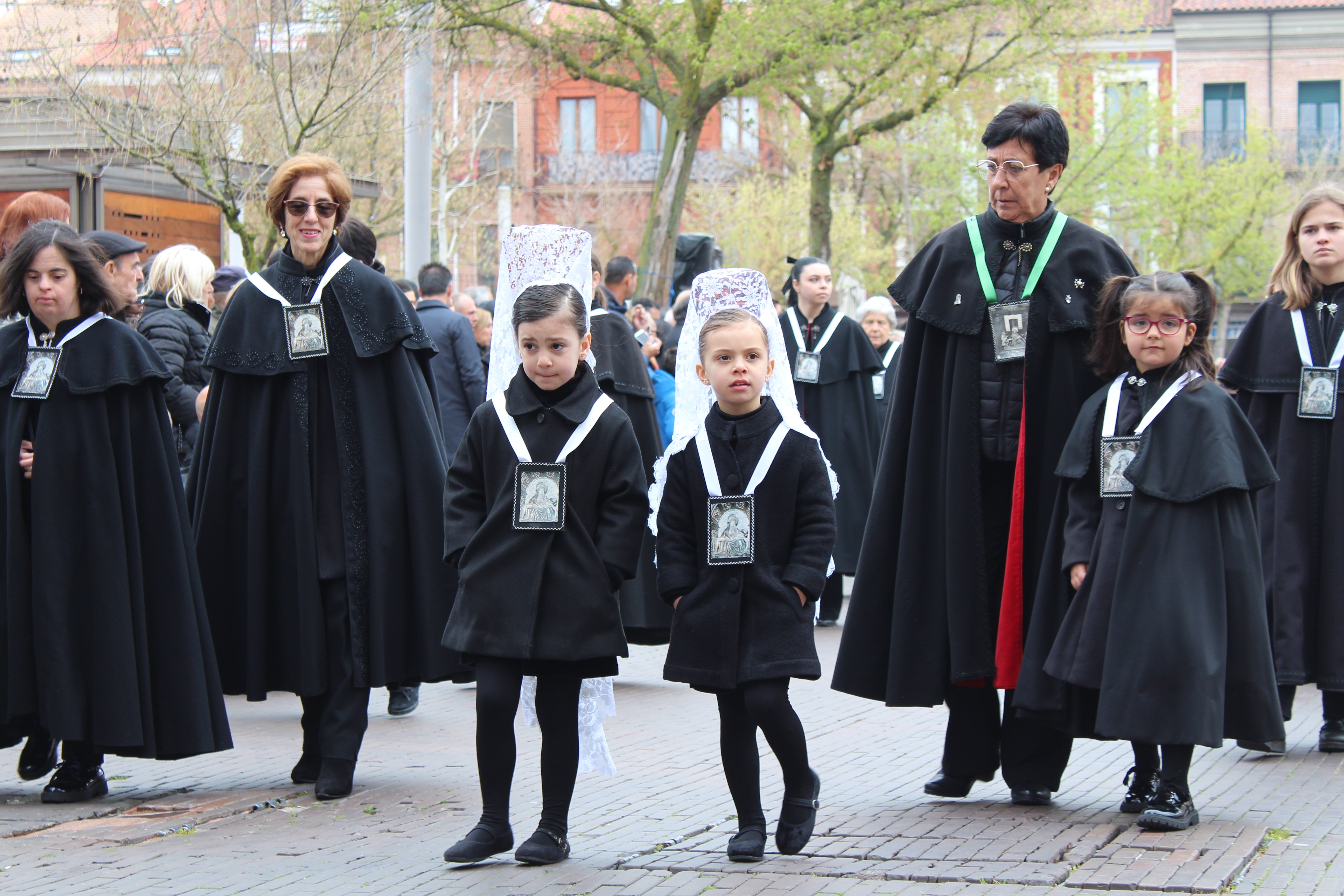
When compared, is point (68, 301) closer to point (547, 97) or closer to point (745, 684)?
point (745, 684)

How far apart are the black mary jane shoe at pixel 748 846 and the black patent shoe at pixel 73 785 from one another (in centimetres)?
248

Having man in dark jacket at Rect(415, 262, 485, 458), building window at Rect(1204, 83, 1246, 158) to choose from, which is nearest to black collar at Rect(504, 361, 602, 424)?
man in dark jacket at Rect(415, 262, 485, 458)

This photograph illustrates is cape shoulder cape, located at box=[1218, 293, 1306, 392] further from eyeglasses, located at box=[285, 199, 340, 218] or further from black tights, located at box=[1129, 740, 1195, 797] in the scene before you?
eyeglasses, located at box=[285, 199, 340, 218]

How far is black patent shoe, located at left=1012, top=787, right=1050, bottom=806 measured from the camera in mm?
5523

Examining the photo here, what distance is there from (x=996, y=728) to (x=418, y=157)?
9.19 metres

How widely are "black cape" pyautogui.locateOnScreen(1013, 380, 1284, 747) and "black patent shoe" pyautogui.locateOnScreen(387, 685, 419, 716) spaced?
3.45 meters

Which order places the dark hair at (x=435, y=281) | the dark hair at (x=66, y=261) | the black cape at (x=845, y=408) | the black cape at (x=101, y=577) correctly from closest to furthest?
the black cape at (x=101, y=577) → the dark hair at (x=66, y=261) → the dark hair at (x=435, y=281) → the black cape at (x=845, y=408)

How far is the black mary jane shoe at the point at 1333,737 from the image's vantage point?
22.0 ft

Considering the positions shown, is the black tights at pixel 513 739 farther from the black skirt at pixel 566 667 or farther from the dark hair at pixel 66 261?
the dark hair at pixel 66 261

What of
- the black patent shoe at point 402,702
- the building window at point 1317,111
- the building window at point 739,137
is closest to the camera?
the black patent shoe at point 402,702

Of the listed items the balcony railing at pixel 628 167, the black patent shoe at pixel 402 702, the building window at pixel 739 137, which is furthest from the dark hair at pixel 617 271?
the balcony railing at pixel 628 167

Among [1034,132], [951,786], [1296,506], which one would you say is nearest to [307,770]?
[951,786]

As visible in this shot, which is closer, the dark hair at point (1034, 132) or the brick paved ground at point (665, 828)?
the brick paved ground at point (665, 828)

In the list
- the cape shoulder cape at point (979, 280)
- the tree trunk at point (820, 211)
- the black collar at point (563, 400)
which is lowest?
the black collar at point (563, 400)
